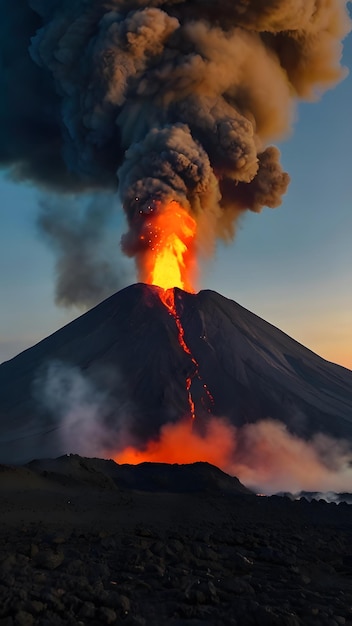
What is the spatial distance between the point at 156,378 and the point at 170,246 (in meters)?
8.77

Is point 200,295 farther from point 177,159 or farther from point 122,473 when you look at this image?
point 122,473

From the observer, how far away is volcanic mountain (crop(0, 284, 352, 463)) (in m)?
30.4

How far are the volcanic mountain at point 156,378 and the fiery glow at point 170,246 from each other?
3.94 ft

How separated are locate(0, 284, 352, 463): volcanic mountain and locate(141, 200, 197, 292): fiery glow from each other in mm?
1200

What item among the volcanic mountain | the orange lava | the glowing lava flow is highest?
the glowing lava flow

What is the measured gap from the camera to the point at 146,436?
93.6ft

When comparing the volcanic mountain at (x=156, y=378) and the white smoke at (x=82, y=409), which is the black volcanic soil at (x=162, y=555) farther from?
the volcanic mountain at (x=156, y=378)

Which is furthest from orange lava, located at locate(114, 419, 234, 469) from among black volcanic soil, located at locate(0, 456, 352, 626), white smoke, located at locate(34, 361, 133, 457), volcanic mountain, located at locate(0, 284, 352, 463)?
black volcanic soil, located at locate(0, 456, 352, 626)

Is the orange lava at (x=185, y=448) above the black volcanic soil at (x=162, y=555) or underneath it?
above

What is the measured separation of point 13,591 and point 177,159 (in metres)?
29.9

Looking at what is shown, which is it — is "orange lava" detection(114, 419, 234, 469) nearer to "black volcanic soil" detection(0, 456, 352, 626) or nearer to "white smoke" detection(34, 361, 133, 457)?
"white smoke" detection(34, 361, 133, 457)

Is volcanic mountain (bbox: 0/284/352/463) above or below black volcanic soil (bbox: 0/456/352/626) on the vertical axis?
above

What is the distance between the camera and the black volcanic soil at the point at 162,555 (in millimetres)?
6934

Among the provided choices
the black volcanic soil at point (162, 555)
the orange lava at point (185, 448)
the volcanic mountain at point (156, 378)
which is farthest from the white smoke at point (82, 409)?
the black volcanic soil at point (162, 555)
